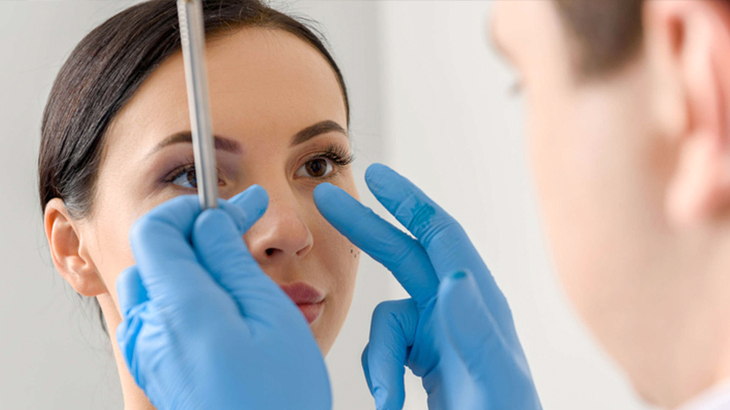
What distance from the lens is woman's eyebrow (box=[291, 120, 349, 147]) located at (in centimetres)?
103

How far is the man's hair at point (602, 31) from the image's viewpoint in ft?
1.50

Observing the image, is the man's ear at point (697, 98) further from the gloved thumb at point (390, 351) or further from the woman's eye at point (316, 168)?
the woman's eye at point (316, 168)

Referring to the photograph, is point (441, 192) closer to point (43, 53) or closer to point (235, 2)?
point (235, 2)

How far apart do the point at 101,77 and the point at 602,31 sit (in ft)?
2.84

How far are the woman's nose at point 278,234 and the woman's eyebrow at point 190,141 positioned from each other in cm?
9

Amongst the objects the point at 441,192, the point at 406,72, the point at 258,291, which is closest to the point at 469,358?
the point at 258,291

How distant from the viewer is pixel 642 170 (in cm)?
46

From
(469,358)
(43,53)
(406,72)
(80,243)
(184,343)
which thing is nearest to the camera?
(184,343)

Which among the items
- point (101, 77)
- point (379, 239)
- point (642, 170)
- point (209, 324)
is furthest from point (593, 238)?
point (101, 77)

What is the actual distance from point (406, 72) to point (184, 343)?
1.65 m

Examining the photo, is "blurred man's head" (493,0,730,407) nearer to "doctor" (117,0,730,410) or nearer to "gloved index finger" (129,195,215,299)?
"doctor" (117,0,730,410)

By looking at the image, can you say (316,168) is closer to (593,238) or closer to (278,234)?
(278,234)

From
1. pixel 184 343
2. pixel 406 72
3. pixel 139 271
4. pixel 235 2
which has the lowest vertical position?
pixel 184 343

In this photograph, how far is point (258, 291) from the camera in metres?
0.76
